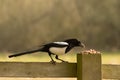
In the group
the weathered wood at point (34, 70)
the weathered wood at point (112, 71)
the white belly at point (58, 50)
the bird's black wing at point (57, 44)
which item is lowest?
the weathered wood at point (112, 71)

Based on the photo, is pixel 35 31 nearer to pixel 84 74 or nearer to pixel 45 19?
pixel 45 19

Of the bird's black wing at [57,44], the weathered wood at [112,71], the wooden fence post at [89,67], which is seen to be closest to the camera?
the wooden fence post at [89,67]

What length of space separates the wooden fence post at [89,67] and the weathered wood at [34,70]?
0.47 ft

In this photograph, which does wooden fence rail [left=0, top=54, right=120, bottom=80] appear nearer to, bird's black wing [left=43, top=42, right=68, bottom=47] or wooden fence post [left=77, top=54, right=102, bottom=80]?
wooden fence post [left=77, top=54, right=102, bottom=80]

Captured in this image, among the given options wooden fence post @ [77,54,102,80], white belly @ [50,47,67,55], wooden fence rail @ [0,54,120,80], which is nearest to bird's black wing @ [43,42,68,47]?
white belly @ [50,47,67,55]

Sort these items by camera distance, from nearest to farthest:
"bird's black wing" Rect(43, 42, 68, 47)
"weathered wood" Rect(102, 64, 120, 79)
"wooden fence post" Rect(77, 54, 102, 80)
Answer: "wooden fence post" Rect(77, 54, 102, 80) < "weathered wood" Rect(102, 64, 120, 79) < "bird's black wing" Rect(43, 42, 68, 47)

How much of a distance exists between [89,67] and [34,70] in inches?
20.6

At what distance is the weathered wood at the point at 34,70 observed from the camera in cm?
547

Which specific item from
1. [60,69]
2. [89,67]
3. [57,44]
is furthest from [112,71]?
[57,44]

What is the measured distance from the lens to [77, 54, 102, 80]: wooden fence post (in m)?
5.41

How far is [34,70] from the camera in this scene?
5484 mm

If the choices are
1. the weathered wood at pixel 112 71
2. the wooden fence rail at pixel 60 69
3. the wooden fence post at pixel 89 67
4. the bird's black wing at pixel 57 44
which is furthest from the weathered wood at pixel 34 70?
the bird's black wing at pixel 57 44

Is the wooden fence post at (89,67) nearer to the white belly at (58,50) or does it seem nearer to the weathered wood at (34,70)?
the weathered wood at (34,70)

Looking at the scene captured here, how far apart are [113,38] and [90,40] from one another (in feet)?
5.09
